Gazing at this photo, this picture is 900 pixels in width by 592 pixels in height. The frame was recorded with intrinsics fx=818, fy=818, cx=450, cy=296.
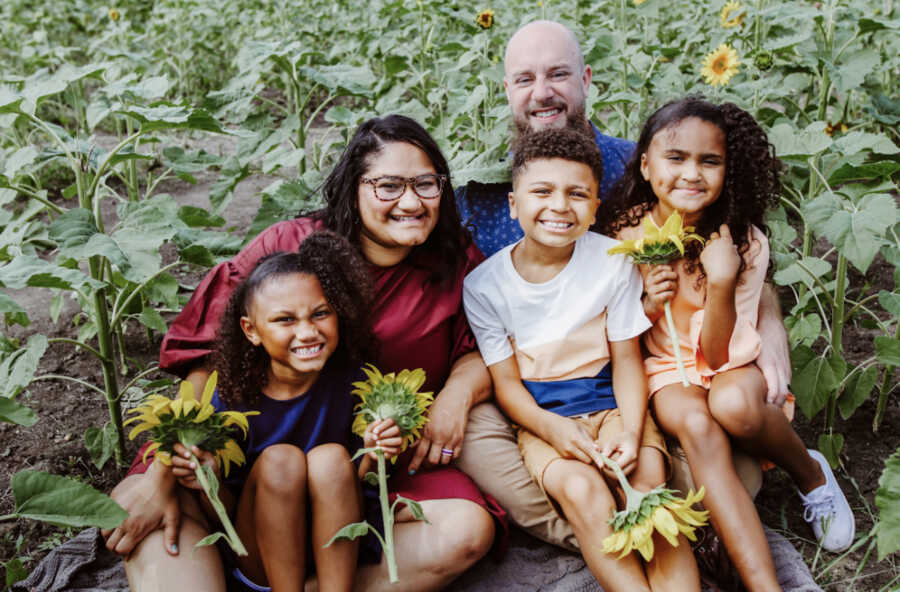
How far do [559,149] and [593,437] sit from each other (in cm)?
78

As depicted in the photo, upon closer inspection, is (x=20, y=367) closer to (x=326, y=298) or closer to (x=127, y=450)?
(x=127, y=450)

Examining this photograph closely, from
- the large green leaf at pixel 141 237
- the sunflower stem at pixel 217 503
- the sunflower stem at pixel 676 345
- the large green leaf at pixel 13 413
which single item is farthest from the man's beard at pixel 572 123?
the large green leaf at pixel 13 413

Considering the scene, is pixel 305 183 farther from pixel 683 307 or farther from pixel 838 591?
pixel 838 591

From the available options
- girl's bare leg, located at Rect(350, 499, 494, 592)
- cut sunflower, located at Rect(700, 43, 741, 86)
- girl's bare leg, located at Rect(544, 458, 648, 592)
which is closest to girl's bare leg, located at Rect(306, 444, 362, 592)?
girl's bare leg, located at Rect(350, 499, 494, 592)

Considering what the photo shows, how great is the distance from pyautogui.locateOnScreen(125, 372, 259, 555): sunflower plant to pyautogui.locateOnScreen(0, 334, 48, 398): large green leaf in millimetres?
480

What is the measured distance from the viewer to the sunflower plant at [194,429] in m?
1.72

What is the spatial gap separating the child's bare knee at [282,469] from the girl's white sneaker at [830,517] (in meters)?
1.42

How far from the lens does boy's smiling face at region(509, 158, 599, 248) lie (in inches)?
84.6

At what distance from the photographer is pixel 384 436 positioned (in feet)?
6.07

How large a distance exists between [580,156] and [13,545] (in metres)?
1.91

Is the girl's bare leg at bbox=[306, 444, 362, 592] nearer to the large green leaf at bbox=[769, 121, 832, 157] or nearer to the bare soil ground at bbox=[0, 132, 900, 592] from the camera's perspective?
the bare soil ground at bbox=[0, 132, 900, 592]

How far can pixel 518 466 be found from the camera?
7.39 ft

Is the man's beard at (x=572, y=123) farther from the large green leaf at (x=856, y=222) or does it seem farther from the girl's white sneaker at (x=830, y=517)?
the girl's white sneaker at (x=830, y=517)

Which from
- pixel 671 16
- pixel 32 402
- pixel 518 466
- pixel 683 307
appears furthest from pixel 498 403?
pixel 671 16
